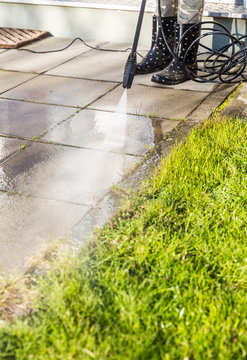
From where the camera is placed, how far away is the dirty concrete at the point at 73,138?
208 centimetres

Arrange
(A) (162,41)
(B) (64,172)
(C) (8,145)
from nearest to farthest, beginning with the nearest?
(B) (64,172) → (C) (8,145) → (A) (162,41)

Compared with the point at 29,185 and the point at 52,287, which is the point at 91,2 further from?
the point at 52,287

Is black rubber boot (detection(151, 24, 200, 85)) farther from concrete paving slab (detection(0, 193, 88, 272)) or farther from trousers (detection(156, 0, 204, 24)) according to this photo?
concrete paving slab (detection(0, 193, 88, 272))

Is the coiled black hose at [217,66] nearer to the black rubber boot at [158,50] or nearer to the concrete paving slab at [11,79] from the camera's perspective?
the black rubber boot at [158,50]

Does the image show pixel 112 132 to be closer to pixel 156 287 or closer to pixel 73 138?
pixel 73 138

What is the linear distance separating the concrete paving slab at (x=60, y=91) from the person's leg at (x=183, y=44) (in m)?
0.43

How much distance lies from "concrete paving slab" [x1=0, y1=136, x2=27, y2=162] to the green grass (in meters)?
0.89

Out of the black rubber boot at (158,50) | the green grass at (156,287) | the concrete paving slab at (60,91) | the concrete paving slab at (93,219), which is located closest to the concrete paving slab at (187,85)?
the black rubber boot at (158,50)

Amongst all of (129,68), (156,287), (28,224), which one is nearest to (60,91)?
(129,68)

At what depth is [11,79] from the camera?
4020mm

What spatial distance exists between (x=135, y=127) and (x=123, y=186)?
0.78 m

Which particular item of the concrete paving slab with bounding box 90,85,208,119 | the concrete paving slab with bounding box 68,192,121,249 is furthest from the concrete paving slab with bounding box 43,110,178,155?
the concrete paving slab with bounding box 68,192,121,249

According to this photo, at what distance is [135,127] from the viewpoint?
3027 mm

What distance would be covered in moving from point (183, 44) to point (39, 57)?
5.07 feet
